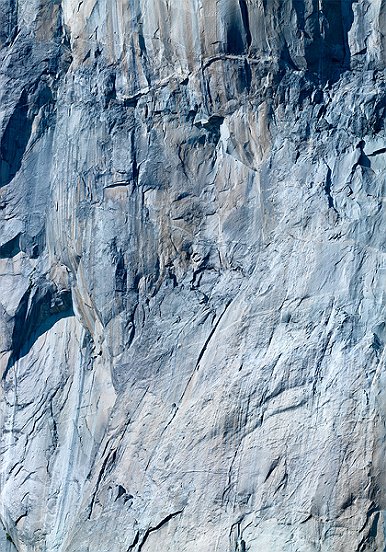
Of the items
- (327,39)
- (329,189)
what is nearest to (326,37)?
(327,39)

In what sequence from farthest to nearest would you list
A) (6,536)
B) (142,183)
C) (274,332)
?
(6,536)
(142,183)
(274,332)

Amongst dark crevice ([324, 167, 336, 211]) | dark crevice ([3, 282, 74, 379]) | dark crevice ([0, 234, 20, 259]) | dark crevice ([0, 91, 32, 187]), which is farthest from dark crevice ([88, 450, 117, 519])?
dark crevice ([0, 91, 32, 187])

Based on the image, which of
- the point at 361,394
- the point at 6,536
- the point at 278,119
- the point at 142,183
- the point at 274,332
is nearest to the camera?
the point at 361,394

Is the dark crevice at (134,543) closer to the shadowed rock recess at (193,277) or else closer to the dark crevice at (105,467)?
the shadowed rock recess at (193,277)

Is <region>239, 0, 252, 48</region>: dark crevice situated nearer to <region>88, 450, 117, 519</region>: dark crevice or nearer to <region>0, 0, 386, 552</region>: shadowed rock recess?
<region>0, 0, 386, 552</region>: shadowed rock recess

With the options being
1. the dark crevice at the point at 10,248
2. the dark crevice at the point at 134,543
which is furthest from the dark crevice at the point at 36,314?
the dark crevice at the point at 134,543

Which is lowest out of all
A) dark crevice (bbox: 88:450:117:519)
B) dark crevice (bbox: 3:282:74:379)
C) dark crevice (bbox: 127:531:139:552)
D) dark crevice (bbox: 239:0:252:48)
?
dark crevice (bbox: 127:531:139:552)

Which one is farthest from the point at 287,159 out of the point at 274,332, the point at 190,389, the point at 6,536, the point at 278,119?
the point at 6,536

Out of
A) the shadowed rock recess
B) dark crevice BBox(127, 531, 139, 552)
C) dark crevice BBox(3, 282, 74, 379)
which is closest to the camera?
the shadowed rock recess

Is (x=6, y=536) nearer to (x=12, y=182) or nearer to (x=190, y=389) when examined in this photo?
(x=190, y=389)
